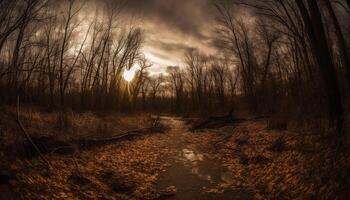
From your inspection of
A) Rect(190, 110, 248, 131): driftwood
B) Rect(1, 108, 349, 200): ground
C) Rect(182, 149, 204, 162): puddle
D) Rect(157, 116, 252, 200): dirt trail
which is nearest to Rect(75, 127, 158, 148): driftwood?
Rect(1, 108, 349, 200): ground

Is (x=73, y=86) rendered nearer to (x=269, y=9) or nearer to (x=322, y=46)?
(x=269, y=9)

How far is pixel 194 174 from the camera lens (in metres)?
7.49

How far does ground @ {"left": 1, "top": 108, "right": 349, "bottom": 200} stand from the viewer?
4.81 m

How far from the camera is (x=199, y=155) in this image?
9.87 m

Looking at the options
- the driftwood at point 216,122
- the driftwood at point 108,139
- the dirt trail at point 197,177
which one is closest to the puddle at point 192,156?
the dirt trail at point 197,177

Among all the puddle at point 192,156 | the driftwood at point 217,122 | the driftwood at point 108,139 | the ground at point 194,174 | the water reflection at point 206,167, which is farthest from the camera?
the driftwood at point 217,122

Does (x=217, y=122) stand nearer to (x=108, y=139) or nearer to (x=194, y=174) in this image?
(x=108, y=139)

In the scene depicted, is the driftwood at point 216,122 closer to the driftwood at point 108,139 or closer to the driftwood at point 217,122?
the driftwood at point 217,122

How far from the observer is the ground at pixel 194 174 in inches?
189

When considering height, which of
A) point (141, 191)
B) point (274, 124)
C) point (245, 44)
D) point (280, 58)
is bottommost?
point (141, 191)

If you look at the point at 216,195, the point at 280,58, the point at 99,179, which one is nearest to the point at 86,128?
the point at 99,179

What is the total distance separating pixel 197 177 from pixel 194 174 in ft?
1.04

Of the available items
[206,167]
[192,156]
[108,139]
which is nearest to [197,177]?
[206,167]

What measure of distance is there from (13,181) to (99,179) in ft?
7.74
